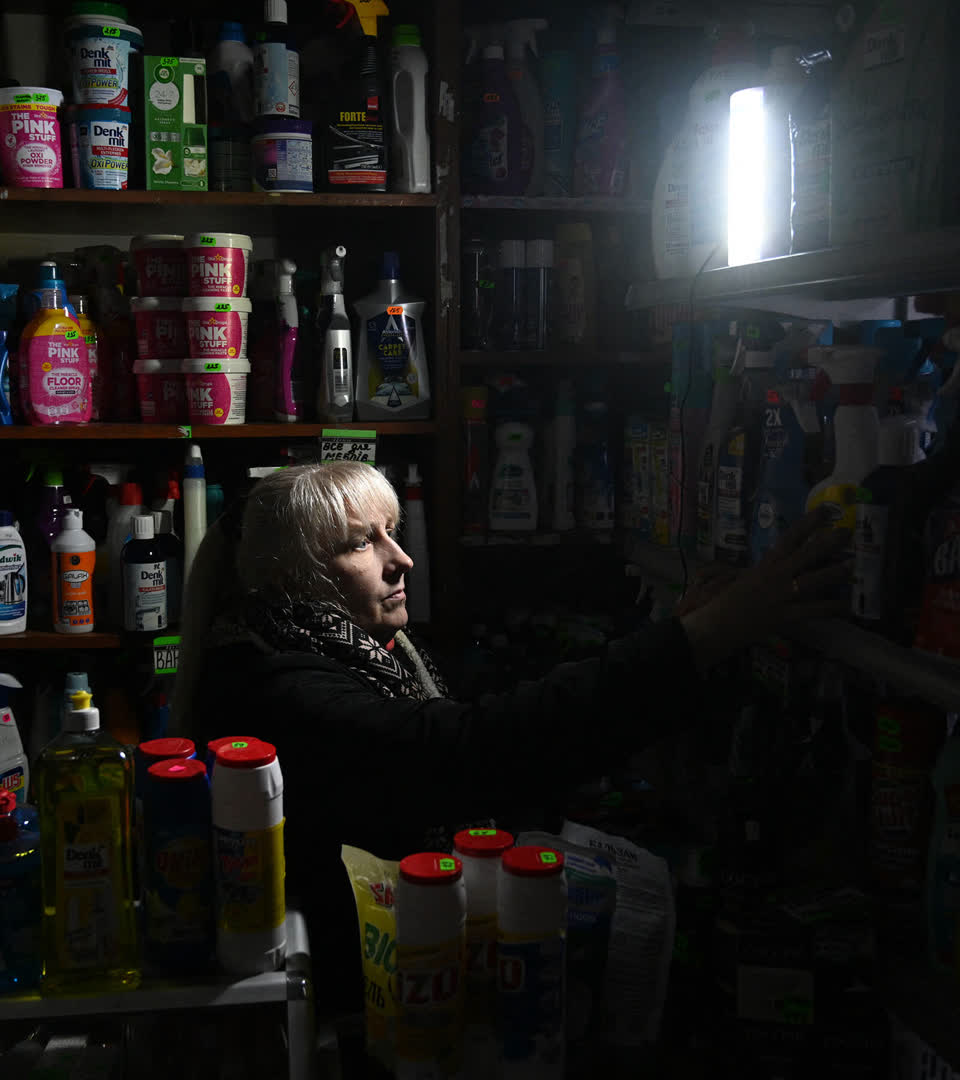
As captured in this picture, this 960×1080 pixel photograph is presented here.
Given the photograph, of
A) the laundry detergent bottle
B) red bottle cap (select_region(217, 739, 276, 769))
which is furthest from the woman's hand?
the laundry detergent bottle

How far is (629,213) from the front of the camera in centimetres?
257

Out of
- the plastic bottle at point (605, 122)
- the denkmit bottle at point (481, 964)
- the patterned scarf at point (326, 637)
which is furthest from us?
the plastic bottle at point (605, 122)

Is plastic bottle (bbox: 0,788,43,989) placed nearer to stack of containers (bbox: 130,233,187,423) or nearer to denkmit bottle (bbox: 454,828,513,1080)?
denkmit bottle (bbox: 454,828,513,1080)

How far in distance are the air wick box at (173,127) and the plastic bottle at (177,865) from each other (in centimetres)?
177

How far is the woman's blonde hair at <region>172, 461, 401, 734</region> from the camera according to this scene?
172 centimetres

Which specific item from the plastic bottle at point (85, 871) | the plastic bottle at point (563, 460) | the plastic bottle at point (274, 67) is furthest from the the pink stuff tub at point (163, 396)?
the plastic bottle at point (85, 871)

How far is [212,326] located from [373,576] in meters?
0.94

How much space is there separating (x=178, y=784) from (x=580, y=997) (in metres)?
0.60

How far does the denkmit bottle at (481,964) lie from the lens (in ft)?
3.74

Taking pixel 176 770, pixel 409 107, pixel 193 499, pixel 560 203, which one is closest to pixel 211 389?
pixel 193 499

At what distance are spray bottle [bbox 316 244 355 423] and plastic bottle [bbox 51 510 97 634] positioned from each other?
0.63m

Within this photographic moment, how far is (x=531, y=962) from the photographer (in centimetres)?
109

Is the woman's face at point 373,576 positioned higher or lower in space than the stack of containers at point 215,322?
lower

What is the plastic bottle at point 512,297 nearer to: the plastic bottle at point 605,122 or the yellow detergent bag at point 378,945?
the plastic bottle at point 605,122
